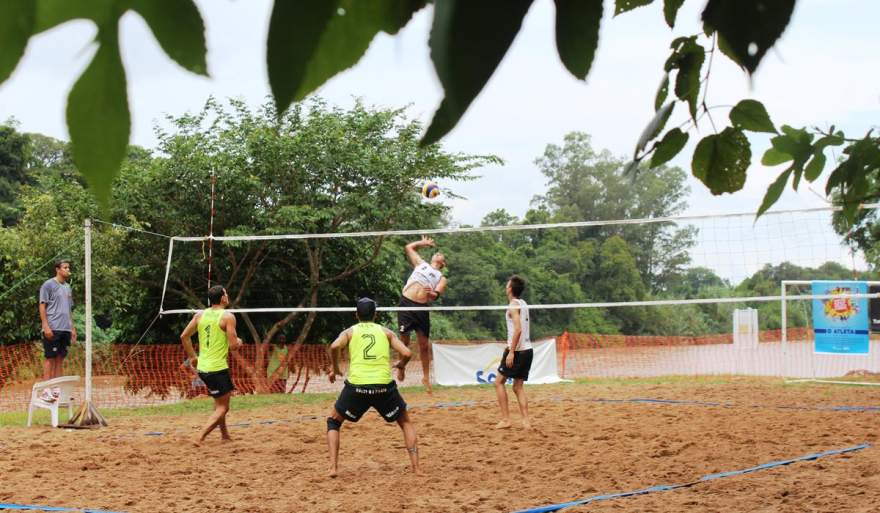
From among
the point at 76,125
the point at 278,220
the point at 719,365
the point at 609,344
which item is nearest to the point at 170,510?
the point at 76,125

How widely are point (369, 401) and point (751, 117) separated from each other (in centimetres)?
535

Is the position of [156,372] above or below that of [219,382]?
below

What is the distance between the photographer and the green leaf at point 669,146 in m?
1.41

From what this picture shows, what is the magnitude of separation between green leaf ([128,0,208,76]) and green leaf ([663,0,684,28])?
0.75 m

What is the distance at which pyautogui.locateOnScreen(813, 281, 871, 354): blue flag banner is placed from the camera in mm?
12648

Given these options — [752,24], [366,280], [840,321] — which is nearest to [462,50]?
[752,24]

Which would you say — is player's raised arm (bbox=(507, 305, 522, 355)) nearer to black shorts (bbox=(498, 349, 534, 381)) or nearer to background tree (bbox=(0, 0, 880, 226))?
black shorts (bbox=(498, 349, 534, 381))

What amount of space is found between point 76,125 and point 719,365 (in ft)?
64.4

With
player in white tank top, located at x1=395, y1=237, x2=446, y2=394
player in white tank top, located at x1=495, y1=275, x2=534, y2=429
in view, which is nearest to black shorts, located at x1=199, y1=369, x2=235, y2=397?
player in white tank top, located at x1=495, y1=275, x2=534, y2=429

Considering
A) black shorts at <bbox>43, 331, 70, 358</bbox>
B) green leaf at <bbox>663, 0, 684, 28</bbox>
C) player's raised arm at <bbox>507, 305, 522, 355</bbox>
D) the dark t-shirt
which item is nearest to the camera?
green leaf at <bbox>663, 0, 684, 28</bbox>

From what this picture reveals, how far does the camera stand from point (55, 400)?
9383 mm

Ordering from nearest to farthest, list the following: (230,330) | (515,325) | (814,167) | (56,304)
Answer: (814,167), (230,330), (515,325), (56,304)

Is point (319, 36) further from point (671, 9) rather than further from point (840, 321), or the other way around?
point (840, 321)

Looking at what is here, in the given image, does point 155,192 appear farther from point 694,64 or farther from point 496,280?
point 694,64
